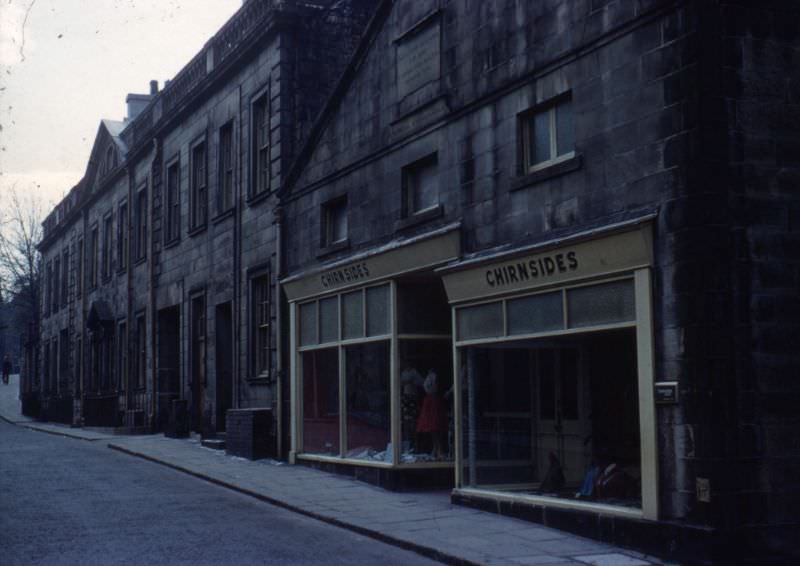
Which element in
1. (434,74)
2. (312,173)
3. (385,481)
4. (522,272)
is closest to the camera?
(522,272)

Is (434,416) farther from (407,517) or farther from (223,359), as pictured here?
(223,359)

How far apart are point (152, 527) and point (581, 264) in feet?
18.9

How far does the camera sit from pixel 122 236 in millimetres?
35938

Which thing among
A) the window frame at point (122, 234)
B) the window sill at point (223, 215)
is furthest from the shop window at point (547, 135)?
the window frame at point (122, 234)

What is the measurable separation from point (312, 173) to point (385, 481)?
6136 millimetres

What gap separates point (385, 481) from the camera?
647 inches

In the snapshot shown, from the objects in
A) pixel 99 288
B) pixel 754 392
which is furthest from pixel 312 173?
pixel 99 288

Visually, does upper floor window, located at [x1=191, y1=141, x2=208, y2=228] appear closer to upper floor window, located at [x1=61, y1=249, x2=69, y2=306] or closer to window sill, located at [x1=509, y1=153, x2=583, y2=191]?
window sill, located at [x1=509, y1=153, x2=583, y2=191]

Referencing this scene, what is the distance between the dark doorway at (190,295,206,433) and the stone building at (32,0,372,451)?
31mm

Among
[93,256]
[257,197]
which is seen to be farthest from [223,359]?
[93,256]

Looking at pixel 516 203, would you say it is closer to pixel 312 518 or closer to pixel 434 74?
pixel 434 74

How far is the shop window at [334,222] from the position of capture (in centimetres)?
1877

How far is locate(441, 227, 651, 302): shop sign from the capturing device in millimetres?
10898

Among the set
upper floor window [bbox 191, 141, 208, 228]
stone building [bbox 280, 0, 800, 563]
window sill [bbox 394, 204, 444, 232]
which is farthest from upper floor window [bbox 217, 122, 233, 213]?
window sill [bbox 394, 204, 444, 232]
